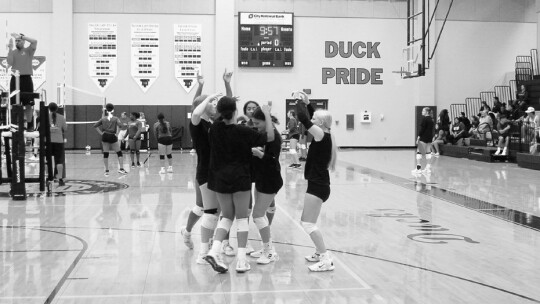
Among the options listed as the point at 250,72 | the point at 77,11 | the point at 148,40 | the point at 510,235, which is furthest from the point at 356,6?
the point at 510,235

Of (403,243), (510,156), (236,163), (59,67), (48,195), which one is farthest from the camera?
(59,67)

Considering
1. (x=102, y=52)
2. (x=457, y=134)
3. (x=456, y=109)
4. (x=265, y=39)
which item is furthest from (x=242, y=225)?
(x=456, y=109)

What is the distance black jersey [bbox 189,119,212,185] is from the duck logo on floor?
23.1 ft

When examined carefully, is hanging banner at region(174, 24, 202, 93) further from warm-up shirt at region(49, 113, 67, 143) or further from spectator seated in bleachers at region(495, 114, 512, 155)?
warm-up shirt at region(49, 113, 67, 143)

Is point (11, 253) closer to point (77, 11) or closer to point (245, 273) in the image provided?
point (245, 273)

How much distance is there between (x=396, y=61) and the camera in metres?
29.8

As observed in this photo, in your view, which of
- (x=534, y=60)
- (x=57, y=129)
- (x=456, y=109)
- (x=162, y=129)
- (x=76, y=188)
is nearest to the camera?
(x=76, y=188)

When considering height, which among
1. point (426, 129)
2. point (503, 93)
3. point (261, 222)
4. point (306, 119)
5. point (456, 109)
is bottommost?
point (261, 222)

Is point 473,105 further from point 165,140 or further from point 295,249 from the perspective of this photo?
point 295,249

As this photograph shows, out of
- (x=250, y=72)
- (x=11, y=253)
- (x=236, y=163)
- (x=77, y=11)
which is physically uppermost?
(x=77, y=11)

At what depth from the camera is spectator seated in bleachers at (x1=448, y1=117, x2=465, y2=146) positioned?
25.7 meters

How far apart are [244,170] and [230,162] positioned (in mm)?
152

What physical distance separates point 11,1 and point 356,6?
15649 mm

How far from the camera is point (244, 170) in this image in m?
5.95
